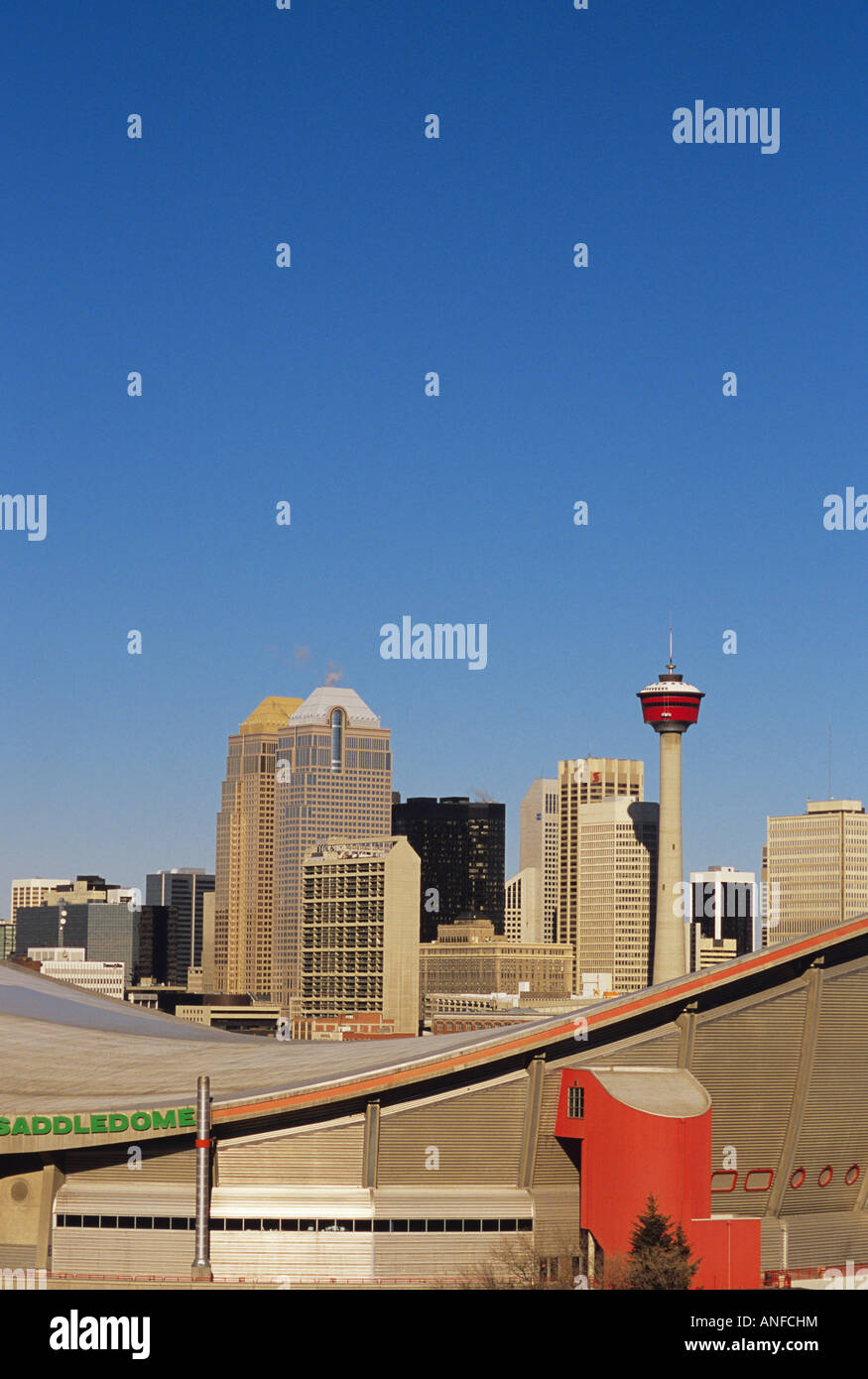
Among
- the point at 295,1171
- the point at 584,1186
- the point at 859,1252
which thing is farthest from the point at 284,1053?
the point at 859,1252

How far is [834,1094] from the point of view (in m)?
59.2

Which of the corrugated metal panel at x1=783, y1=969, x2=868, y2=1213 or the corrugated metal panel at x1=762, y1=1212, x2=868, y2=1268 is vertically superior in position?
the corrugated metal panel at x1=783, y1=969, x2=868, y2=1213

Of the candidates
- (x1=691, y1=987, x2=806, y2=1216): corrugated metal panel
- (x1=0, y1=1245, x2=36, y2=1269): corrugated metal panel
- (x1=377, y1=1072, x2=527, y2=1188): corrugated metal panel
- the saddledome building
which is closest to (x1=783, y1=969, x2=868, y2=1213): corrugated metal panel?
the saddledome building

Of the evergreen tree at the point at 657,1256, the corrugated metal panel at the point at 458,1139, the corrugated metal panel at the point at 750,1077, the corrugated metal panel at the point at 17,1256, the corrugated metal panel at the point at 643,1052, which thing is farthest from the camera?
the corrugated metal panel at the point at 750,1077

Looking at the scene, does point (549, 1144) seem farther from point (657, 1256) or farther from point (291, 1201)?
point (291, 1201)

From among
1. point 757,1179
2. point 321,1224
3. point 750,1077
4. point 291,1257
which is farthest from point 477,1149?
point 757,1179

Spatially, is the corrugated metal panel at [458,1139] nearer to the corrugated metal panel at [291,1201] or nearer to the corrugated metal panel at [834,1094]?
the corrugated metal panel at [291,1201]

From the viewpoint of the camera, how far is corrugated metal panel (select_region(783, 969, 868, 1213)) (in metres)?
58.7

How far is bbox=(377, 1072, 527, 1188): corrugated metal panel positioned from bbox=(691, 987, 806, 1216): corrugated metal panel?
6.30 m

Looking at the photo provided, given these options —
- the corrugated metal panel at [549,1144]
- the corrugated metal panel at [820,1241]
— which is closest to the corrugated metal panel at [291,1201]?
the corrugated metal panel at [549,1144]

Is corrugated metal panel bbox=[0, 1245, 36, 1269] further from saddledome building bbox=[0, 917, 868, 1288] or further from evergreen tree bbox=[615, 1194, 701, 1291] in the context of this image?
evergreen tree bbox=[615, 1194, 701, 1291]

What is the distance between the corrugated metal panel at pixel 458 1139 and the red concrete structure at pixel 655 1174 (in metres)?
2.43

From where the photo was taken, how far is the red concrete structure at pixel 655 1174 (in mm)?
51969
